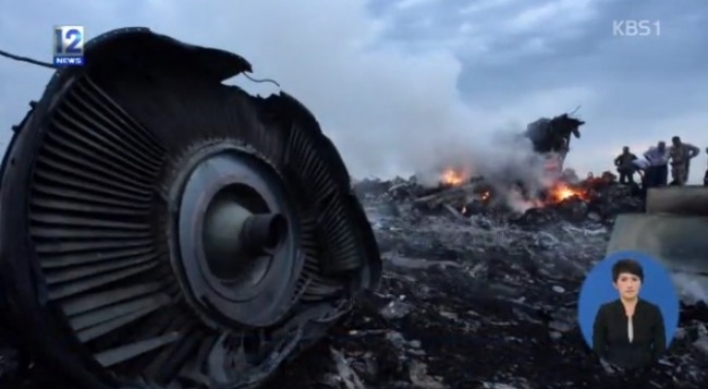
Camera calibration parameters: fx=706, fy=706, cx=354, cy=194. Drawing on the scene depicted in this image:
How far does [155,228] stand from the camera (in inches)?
146

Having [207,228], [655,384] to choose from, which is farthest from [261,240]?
[655,384]

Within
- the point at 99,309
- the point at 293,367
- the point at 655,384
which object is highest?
the point at 99,309

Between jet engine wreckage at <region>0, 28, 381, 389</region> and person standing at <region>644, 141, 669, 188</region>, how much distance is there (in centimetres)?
1062

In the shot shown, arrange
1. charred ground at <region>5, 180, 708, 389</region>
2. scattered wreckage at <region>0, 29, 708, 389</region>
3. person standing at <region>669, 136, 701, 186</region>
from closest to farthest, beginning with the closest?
1. scattered wreckage at <region>0, 29, 708, 389</region>
2. charred ground at <region>5, 180, 708, 389</region>
3. person standing at <region>669, 136, 701, 186</region>

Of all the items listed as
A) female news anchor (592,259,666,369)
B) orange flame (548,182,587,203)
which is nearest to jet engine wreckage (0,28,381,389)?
female news anchor (592,259,666,369)

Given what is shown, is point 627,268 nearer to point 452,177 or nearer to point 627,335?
point 627,335

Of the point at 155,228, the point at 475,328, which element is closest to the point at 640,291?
the point at 475,328

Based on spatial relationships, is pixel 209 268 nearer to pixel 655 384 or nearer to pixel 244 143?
pixel 244 143

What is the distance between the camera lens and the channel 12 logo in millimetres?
3465

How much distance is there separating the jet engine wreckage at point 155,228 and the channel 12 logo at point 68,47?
0.08 meters

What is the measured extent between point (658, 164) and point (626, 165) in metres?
2.47

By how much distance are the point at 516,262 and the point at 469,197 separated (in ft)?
24.0

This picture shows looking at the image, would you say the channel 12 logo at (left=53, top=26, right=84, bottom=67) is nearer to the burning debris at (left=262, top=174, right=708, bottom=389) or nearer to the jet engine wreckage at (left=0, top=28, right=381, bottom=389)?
the jet engine wreckage at (left=0, top=28, right=381, bottom=389)

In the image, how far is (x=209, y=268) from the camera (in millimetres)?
4000
